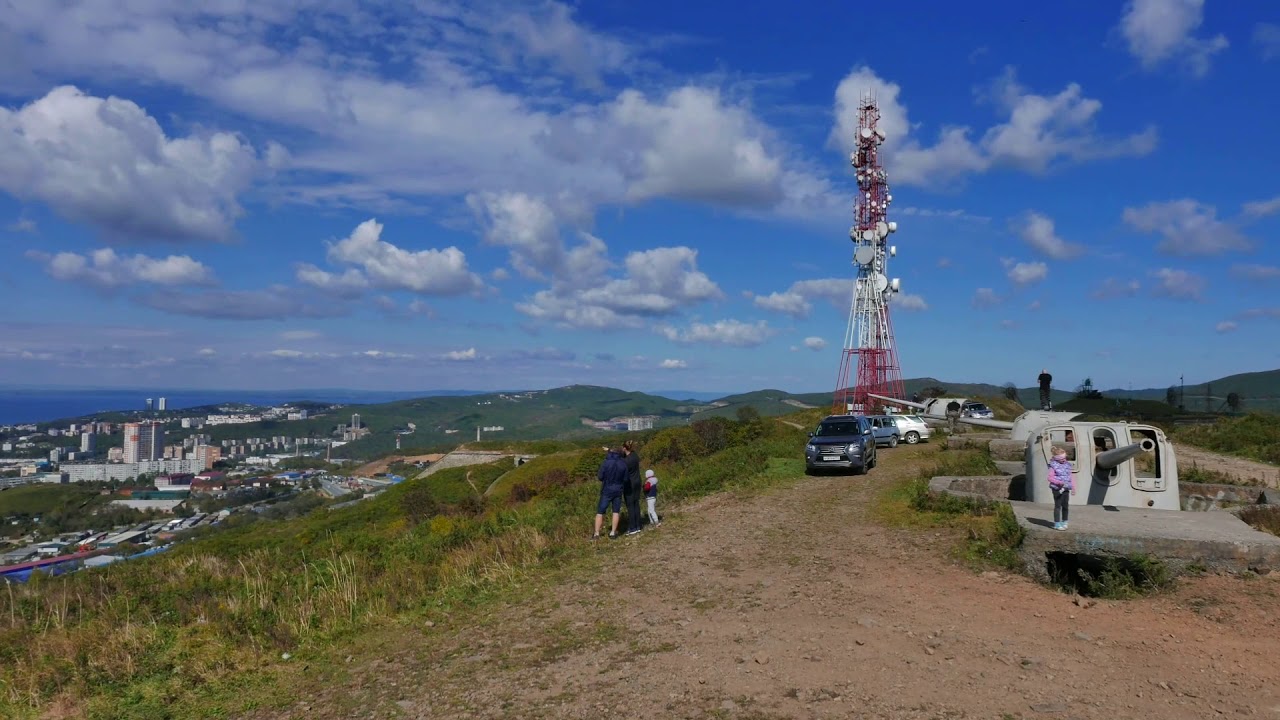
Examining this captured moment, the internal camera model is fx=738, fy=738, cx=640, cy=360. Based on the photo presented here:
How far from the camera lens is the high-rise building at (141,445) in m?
104

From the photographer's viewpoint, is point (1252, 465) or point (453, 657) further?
point (1252, 465)

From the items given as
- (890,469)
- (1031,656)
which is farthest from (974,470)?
(1031,656)

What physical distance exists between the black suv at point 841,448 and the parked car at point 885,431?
8.52 m

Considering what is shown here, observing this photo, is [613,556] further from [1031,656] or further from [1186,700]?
[1186,700]

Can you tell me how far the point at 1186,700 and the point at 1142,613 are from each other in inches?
88.4

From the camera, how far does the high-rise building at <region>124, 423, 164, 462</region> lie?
342 ft

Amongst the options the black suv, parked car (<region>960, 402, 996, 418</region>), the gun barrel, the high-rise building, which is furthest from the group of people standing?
the high-rise building

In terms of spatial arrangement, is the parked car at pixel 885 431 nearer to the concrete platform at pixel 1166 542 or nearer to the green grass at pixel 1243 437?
the green grass at pixel 1243 437

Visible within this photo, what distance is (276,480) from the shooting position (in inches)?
2901

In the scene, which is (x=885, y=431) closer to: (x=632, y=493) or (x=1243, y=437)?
(x=1243, y=437)

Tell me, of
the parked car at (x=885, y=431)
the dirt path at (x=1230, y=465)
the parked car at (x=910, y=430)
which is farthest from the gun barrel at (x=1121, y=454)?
the parked car at (x=910, y=430)

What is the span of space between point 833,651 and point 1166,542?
4617mm

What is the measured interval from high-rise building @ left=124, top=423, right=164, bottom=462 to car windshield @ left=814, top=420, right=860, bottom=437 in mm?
110798

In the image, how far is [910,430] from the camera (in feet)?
102
